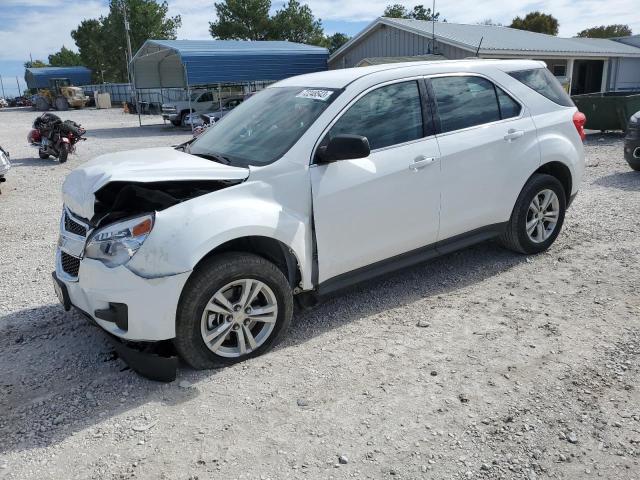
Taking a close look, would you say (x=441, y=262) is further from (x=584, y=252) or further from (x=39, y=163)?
(x=39, y=163)

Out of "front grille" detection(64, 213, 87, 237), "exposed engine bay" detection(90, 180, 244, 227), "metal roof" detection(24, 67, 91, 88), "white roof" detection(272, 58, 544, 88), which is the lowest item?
"front grille" detection(64, 213, 87, 237)

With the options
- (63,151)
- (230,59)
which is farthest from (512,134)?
(230,59)

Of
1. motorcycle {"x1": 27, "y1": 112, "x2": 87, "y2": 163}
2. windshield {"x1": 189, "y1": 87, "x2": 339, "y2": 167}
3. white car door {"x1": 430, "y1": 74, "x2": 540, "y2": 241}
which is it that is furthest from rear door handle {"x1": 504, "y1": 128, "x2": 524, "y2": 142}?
motorcycle {"x1": 27, "y1": 112, "x2": 87, "y2": 163}

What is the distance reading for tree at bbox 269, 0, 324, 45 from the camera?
52781mm

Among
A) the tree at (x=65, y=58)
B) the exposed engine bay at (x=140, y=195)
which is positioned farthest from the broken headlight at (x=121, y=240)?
the tree at (x=65, y=58)

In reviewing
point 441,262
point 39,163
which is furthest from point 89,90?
point 441,262

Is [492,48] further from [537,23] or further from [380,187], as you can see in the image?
[537,23]

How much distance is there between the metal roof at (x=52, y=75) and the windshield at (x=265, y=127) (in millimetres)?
60470

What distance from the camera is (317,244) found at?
12.1 feet

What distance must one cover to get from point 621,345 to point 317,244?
216 centimetres

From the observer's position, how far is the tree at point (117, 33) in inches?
2319

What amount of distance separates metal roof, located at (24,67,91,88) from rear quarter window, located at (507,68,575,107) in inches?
2403

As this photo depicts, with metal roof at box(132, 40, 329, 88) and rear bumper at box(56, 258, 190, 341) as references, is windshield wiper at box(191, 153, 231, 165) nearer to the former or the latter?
rear bumper at box(56, 258, 190, 341)

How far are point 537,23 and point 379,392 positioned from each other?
57.4 m
